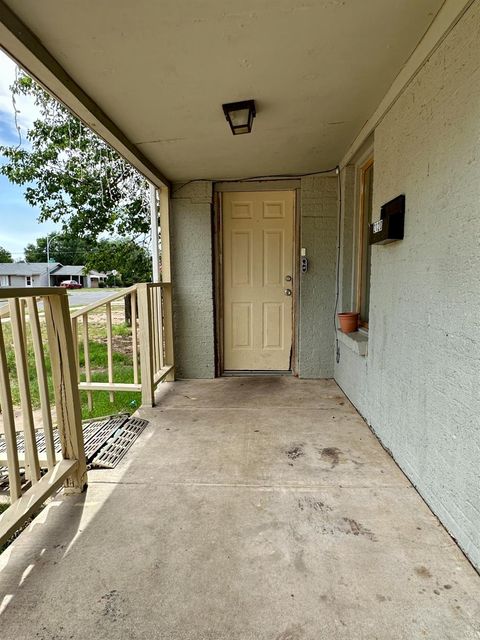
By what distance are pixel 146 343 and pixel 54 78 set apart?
6.10 feet

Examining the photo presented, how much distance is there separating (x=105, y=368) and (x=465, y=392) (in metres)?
4.60

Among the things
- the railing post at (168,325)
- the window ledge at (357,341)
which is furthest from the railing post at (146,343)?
the window ledge at (357,341)

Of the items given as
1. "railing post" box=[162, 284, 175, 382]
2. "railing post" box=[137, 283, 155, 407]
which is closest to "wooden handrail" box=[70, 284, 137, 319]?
"railing post" box=[137, 283, 155, 407]

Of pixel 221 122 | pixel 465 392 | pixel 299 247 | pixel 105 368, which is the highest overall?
pixel 221 122

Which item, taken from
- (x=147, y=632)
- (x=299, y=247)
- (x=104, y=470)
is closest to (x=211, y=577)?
(x=147, y=632)

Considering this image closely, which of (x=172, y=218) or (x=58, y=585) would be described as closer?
(x=58, y=585)

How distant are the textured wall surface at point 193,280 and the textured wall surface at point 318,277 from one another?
39.3 inches

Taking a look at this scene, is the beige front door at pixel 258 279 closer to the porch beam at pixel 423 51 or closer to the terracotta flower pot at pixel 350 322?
the terracotta flower pot at pixel 350 322

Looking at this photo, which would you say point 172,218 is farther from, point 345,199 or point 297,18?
point 297,18

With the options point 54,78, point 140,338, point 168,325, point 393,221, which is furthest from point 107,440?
point 393,221

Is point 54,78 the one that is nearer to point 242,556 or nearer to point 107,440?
point 107,440

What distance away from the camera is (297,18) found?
147 centimetres

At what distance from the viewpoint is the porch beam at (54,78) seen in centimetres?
144

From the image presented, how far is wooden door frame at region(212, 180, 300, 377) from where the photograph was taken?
3.66m
